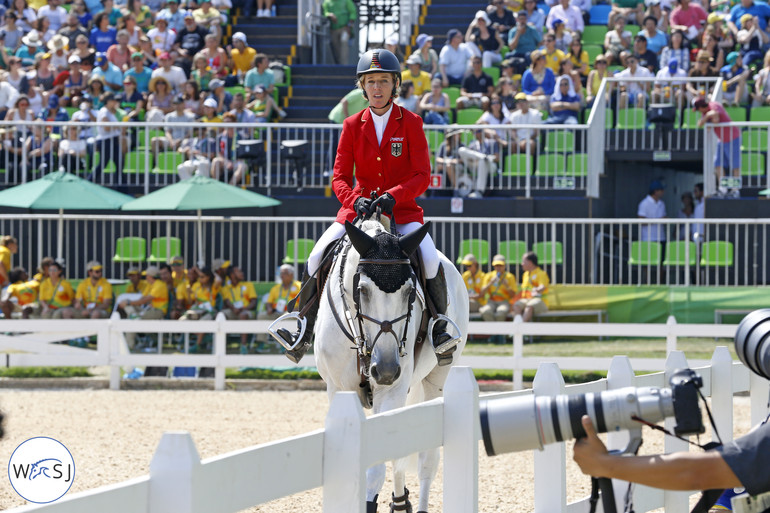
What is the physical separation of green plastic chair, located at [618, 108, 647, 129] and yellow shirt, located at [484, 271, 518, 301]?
Answer: 4254mm

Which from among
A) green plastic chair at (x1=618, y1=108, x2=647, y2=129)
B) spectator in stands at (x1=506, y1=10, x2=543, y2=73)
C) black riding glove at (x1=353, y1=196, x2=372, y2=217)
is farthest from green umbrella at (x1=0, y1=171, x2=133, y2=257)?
black riding glove at (x1=353, y1=196, x2=372, y2=217)

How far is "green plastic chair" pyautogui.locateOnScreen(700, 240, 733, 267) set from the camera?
1864 cm

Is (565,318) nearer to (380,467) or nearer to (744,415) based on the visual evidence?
(744,415)

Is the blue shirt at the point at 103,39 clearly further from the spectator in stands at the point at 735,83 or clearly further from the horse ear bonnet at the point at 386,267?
the horse ear bonnet at the point at 386,267

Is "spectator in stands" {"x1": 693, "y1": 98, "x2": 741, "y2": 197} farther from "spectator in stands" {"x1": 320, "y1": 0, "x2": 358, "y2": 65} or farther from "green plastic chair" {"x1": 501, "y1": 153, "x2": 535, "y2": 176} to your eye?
"spectator in stands" {"x1": 320, "y1": 0, "x2": 358, "y2": 65}

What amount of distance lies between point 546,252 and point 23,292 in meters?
8.23

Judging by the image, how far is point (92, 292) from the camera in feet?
62.1

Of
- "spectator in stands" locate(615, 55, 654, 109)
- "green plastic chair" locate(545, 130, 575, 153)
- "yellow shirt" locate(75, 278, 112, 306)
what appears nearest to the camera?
"yellow shirt" locate(75, 278, 112, 306)

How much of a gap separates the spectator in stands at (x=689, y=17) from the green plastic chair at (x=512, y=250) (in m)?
6.50

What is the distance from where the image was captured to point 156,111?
21984 millimetres

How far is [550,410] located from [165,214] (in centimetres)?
1742

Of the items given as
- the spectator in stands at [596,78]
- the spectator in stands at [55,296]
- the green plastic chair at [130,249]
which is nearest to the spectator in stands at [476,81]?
the spectator in stands at [596,78]

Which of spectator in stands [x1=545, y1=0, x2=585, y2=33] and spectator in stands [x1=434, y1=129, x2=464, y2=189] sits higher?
spectator in stands [x1=545, y1=0, x2=585, y2=33]

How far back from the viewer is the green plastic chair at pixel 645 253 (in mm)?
18797
